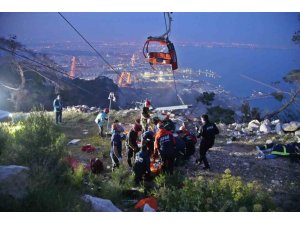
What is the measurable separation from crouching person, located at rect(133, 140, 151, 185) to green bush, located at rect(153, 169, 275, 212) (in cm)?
99

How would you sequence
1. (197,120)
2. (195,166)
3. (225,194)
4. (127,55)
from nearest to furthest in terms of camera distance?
(225,194)
(195,166)
(197,120)
(127,55)

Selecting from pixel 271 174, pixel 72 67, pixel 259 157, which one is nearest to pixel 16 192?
pixel 271 174

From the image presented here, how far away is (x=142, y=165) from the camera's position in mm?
8352

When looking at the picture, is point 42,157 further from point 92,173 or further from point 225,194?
point 225,194

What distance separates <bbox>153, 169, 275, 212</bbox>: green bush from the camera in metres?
6.91

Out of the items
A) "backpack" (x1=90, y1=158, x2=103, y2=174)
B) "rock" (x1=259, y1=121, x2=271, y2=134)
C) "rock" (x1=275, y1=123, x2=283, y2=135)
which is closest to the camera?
"backpack" (x1=90, y1=158, x2=103, y2=174)

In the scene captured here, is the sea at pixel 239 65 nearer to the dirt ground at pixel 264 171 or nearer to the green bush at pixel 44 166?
the dirt ground at pixel 264 171

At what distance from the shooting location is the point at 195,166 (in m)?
9.74

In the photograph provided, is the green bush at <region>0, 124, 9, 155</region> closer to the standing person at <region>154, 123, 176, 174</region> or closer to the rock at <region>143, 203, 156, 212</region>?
the standing person at <region>154, 123, 176, 174</region>

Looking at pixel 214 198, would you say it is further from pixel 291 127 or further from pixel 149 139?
pixel 291 127

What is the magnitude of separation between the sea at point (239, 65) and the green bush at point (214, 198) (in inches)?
2296

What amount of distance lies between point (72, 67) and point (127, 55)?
44.8 feet

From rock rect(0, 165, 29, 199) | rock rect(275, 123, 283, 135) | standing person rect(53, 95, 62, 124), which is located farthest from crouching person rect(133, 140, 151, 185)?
standing person rect(53, 95, 62, 124)

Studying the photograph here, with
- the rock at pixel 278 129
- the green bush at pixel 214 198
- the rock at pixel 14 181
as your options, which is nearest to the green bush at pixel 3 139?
the rock at pixel 14 181
